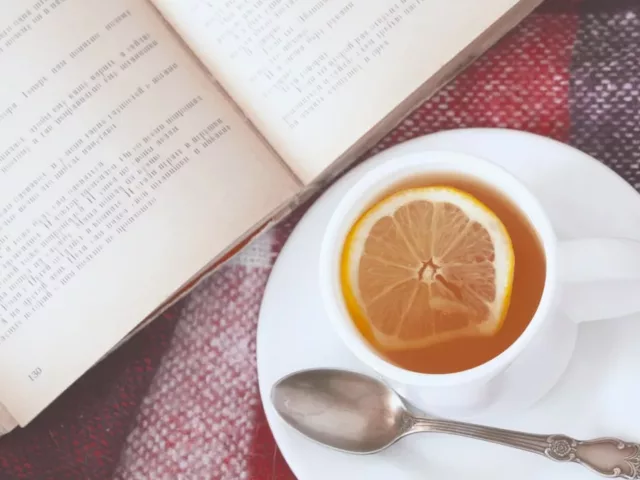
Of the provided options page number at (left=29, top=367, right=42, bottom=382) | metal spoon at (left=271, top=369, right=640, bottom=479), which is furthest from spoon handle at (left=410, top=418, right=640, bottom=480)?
page number at (left=29, top=367, right=42, bottom=382)

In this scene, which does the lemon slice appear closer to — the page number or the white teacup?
Result: the white teacup

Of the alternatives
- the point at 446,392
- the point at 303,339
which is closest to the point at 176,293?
the point at 303,339

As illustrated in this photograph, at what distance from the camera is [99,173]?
0.52 m

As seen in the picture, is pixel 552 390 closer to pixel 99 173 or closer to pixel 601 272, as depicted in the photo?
pixel 601 272

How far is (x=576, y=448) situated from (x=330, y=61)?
268mm

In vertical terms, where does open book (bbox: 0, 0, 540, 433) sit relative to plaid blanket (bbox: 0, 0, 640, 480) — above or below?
above

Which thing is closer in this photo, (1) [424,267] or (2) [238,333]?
(1) [424,267]

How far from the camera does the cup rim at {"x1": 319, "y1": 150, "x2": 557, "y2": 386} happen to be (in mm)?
394

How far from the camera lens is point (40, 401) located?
1.68 feet

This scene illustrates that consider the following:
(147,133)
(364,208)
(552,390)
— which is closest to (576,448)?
(552,390)

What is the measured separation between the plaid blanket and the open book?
0.15 ft

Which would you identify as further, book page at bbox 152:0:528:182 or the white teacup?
book page at bbox 152:0:528:182

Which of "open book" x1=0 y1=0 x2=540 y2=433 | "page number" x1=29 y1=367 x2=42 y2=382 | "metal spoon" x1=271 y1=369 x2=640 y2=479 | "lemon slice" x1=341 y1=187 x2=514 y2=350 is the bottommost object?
"metal spoon" x1=271 y1=369 x2=640 y2=479

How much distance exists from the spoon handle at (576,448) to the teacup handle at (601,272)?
8cm
